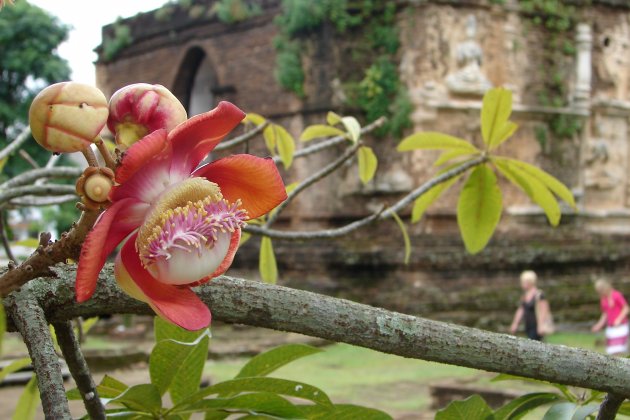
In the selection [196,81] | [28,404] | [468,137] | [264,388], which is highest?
[196,81]

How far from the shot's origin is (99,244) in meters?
0.49

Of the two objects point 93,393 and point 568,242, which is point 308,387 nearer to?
point 93,393

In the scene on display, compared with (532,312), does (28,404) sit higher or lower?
higher

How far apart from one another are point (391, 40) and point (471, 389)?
5467 millimetres

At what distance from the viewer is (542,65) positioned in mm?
11180

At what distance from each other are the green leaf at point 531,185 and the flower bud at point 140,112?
979 mm

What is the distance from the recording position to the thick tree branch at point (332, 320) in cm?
63

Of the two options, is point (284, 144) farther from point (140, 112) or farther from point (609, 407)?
point (140, 112)

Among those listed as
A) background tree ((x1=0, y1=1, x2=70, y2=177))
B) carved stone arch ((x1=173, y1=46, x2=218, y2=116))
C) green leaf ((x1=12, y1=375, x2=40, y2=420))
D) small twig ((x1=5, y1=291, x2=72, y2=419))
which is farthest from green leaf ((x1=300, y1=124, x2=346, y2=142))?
background tree ((x1=0, y1=1, x2=70, y2=177))

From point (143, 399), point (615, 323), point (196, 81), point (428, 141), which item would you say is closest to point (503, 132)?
point (428, 141)

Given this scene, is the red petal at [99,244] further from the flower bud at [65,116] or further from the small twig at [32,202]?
the small twig at [32,202]

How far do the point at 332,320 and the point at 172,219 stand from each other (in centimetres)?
16

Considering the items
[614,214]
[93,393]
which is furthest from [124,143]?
[614,214]

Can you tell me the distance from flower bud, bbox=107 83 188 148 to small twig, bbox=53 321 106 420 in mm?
180
